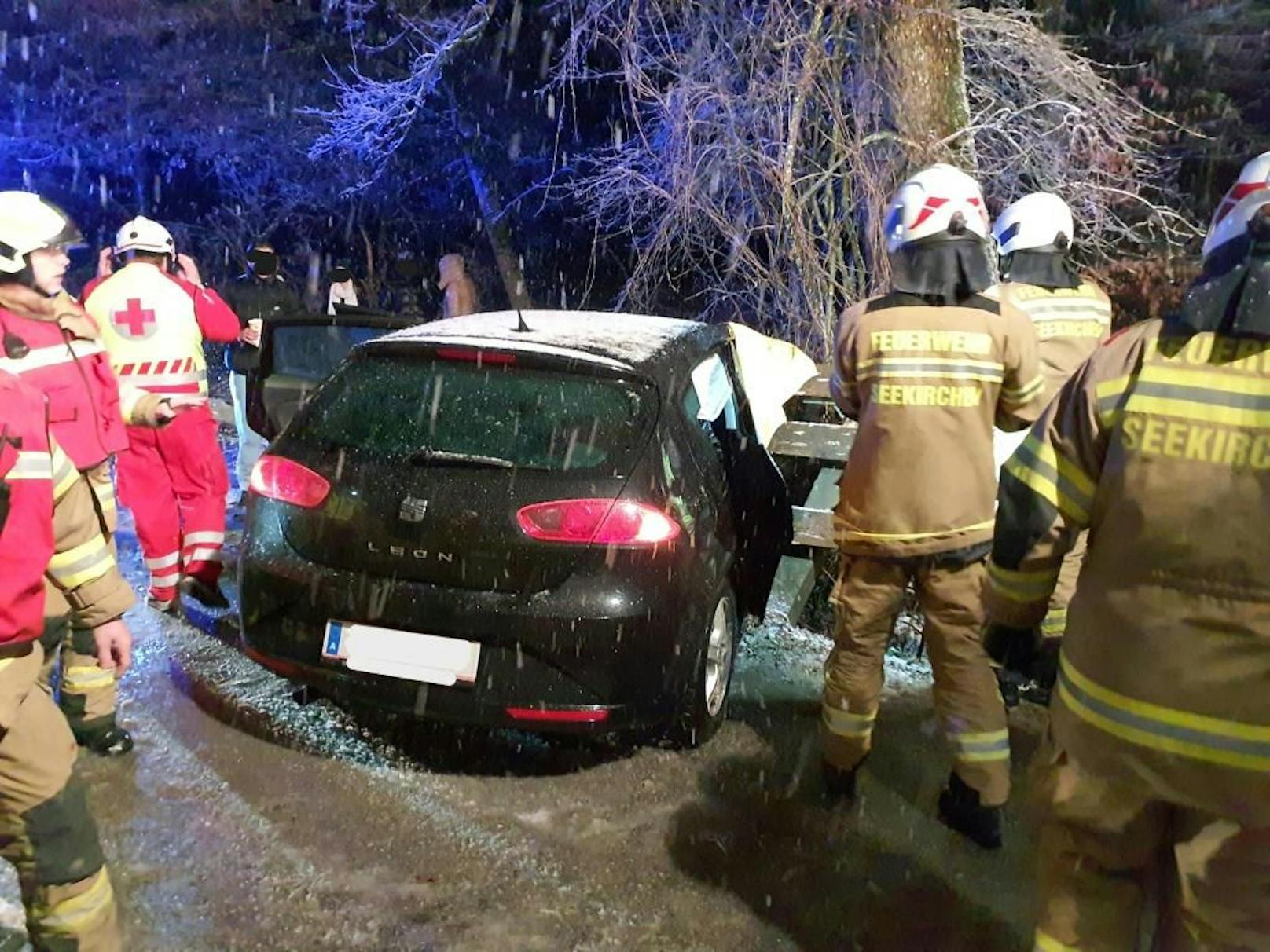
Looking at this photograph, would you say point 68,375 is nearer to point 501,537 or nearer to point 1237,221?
point 501,537

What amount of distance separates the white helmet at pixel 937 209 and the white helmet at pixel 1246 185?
1.13 m

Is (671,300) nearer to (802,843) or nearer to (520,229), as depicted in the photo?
(520,229)

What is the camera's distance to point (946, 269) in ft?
10.5

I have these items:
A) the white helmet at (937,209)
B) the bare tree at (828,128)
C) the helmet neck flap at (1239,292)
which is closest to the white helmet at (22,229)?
the white helmet at (937,209)

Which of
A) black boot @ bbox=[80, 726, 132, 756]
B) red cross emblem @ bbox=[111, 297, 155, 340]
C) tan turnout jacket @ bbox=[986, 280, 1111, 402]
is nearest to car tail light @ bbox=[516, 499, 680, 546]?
tan turnout jacket @ bbox=[986, 280, 1111, 402]

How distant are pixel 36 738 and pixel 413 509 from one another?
1320 millimetres

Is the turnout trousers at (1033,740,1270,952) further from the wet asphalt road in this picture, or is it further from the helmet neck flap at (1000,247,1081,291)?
the helmet neck flap at (1000,247,1081,291)

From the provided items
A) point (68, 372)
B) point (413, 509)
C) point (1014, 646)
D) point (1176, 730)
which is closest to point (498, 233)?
point (68, 372)

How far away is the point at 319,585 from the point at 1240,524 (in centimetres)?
273

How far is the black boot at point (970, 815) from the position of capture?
133 inches

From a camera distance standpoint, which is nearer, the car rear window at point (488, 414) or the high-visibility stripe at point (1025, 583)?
the high-visibility stripe at point (1025, 583)

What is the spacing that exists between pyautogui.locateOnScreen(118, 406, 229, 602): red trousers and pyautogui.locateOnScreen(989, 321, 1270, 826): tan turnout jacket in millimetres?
4304

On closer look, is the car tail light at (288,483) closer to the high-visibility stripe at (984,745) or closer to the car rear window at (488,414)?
the car rear window at (488,414)

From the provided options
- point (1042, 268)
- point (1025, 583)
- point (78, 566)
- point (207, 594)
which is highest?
point (1042, 268)
